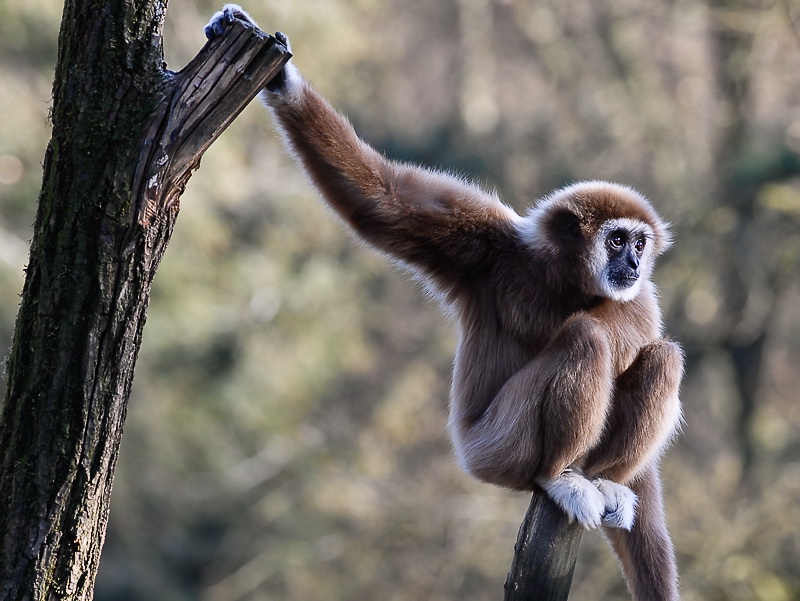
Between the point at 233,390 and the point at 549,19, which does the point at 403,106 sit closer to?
the point at 549,19

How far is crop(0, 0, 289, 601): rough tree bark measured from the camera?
340 cm

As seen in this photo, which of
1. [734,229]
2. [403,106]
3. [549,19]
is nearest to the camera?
[734,229]

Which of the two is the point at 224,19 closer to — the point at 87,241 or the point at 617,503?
the point at 87,241

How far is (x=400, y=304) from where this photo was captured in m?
17.6

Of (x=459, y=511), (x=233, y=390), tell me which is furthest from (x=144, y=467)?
(x=459, y=511)

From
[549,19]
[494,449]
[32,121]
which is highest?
[549,19]

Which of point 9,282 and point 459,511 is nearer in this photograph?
point 9,282

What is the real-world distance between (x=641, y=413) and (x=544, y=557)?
99cm

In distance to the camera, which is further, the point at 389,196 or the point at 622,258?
the point at 622,258

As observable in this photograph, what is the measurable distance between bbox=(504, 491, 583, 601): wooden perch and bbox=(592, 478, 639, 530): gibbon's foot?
382mm

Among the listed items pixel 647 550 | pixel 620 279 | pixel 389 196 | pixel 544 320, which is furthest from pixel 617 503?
pixel 389 196

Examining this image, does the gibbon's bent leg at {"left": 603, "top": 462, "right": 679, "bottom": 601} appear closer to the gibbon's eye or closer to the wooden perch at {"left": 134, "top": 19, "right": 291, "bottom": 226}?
the gibbon's eye

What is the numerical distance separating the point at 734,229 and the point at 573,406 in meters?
10.0

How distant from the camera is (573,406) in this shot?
4543 millimetres
